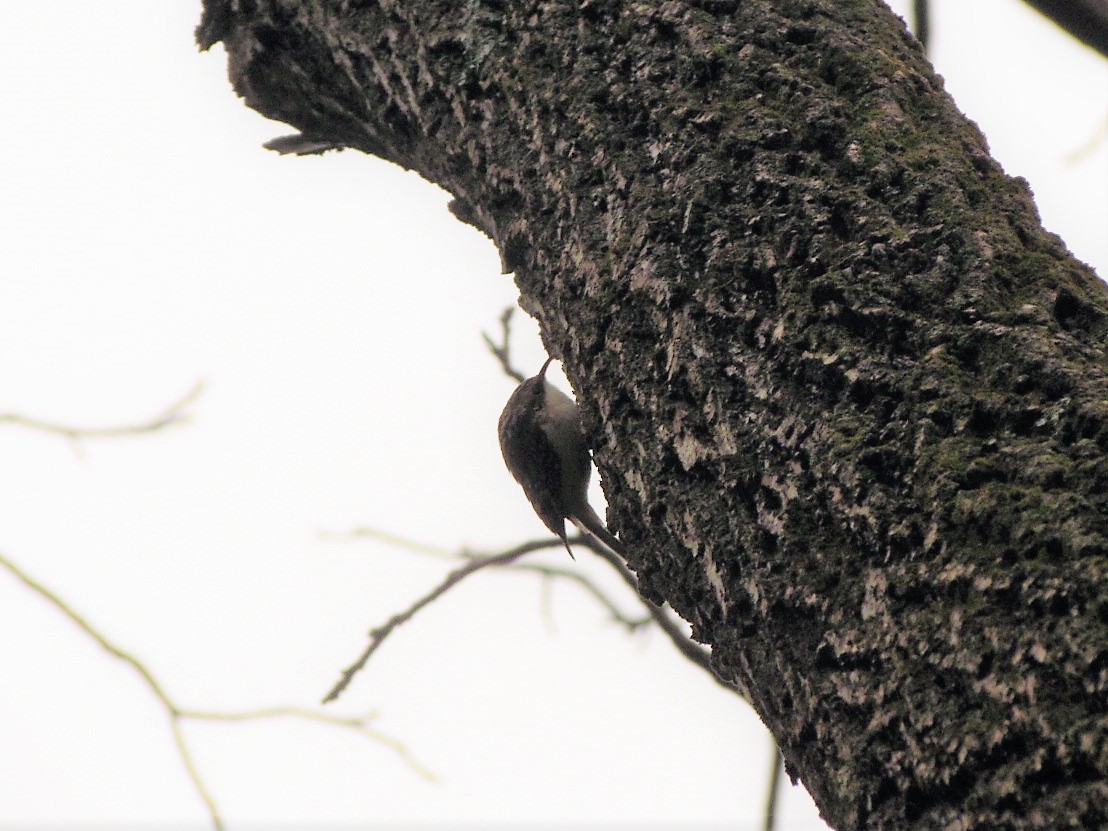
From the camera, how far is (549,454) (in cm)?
412

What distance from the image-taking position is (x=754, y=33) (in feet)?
4.95

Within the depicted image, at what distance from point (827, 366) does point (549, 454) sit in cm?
295

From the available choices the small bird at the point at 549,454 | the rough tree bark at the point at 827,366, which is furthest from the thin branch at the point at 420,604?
the rough tree bark at the point at 827,366

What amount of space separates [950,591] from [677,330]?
0.49m

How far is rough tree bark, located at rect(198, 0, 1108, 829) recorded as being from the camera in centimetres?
96

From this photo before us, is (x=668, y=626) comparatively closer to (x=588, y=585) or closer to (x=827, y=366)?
(x=588, y=585)

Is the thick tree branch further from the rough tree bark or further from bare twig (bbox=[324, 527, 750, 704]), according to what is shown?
bare twig (bbox=[324, 527, 750, 704])

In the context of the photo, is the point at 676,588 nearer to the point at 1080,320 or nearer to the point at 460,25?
the point at 1080,320

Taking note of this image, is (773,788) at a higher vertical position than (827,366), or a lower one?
lower

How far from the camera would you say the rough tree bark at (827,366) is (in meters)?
0.96

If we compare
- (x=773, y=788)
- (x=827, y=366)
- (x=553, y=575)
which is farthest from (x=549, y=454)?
(x=827, y=366)

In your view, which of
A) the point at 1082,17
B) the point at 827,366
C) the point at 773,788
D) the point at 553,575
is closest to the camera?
the point at 827,366

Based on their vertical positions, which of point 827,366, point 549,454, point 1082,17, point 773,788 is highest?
point 549,454

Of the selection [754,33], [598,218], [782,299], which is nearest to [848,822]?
[782,299]
